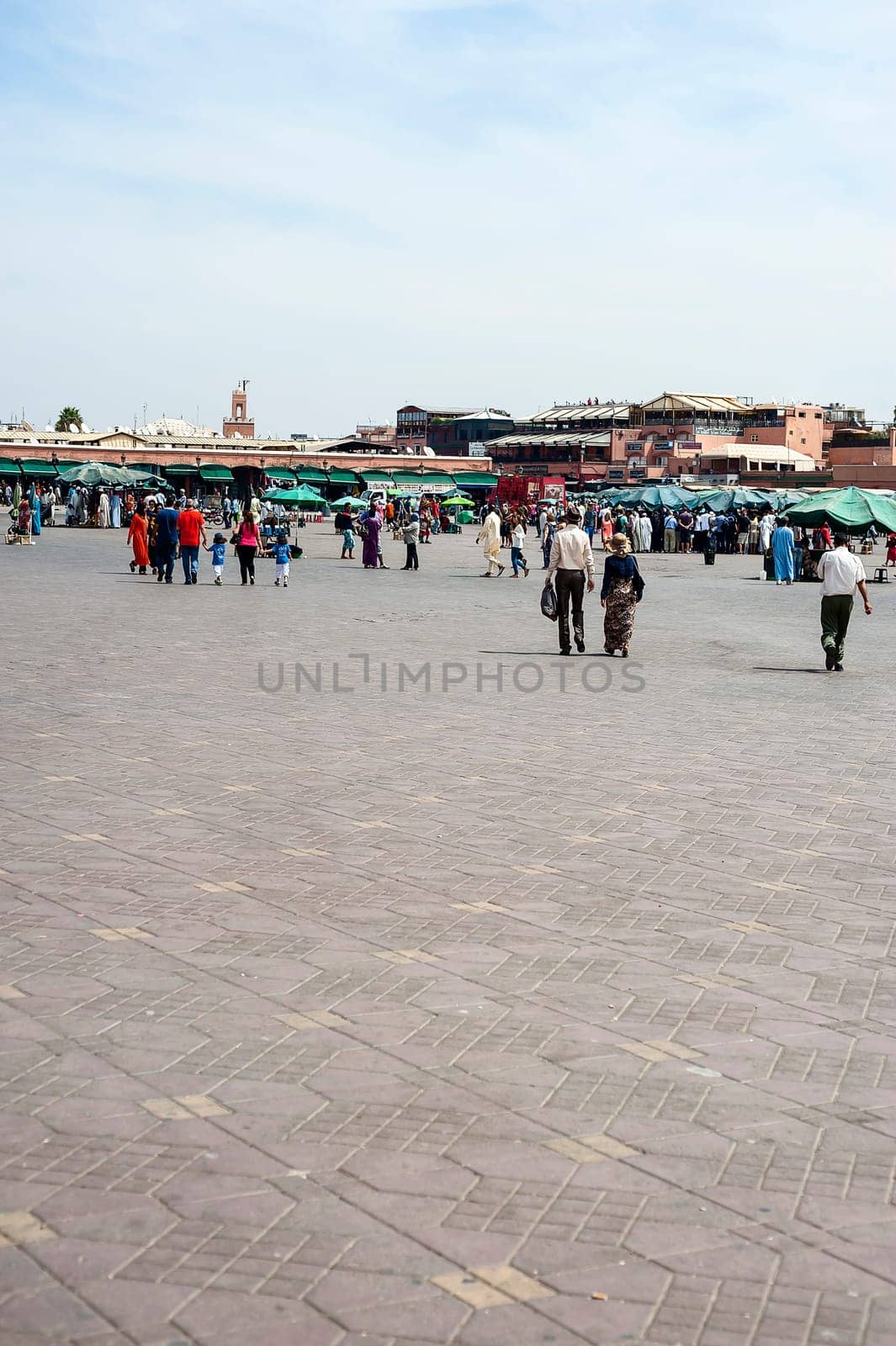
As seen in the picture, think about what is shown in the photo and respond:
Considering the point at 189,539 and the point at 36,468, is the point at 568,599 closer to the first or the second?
the point at 189,539

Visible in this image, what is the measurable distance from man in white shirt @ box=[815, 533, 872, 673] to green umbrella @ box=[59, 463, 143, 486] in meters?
38.2

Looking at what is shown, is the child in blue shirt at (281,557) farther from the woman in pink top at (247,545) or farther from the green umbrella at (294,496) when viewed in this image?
the green umbrella at (294,496)

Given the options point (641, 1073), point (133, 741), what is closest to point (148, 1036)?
point (641, 1073)

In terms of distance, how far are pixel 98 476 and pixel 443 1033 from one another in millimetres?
47025

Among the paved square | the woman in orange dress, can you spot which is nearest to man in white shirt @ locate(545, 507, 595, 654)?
the paved square

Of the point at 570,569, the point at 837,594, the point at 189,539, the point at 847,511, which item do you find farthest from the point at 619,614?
the point at 847,511

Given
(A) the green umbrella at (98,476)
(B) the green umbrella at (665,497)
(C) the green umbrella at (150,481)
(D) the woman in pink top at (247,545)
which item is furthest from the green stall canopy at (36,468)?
(D) the woman in pink top at (247,545)

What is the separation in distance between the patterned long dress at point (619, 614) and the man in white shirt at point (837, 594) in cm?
207

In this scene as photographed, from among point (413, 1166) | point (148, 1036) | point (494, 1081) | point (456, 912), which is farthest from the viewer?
point (456, 912)

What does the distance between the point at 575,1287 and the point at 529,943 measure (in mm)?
2438

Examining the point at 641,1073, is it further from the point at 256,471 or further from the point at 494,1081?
the point at 256,471

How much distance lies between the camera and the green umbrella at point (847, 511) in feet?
92.1

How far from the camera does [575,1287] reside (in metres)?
3.18

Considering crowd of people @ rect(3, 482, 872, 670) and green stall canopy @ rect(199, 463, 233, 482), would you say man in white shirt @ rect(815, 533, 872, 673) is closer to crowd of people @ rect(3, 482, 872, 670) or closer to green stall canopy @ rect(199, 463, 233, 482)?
crowd of people @ rect(3, 482, 872, 670)
